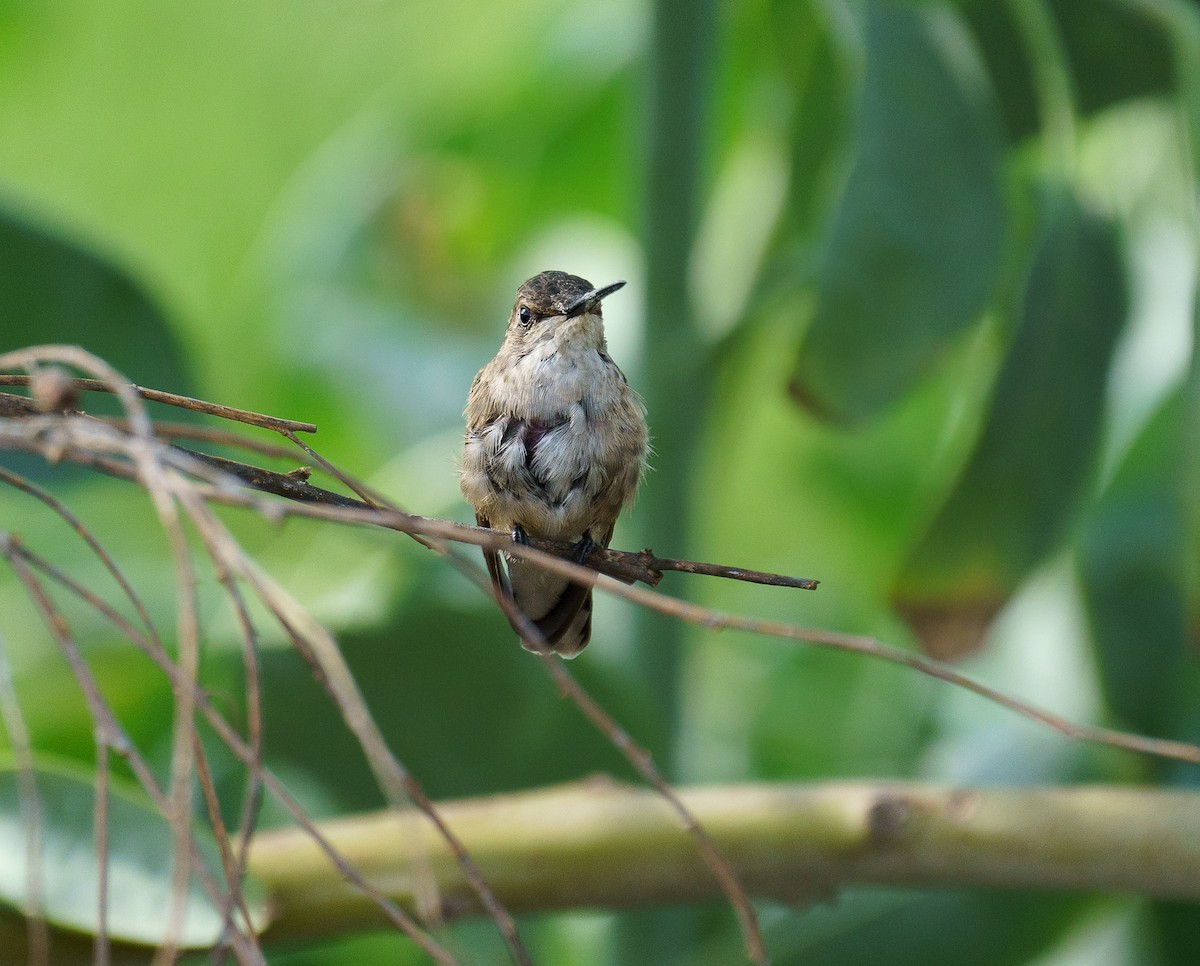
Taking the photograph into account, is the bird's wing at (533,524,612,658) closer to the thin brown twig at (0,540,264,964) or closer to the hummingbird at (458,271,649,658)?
the hummingbird at (458,271,649,658)

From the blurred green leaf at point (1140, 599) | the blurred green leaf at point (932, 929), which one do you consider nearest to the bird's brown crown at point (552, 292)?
the blurred green leaf at point (1140, 599)

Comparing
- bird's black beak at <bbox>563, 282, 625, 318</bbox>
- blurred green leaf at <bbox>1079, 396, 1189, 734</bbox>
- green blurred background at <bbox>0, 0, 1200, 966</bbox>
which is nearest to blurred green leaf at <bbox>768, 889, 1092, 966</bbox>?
green blurred background at <bbox>0, 0, 1200, 966</bbox>

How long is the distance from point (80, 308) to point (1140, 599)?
5.79ft

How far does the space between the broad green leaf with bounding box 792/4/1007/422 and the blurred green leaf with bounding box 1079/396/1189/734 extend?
0.48 meters

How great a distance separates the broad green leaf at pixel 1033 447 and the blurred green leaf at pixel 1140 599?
152mm


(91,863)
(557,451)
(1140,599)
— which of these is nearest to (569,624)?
(557,451)

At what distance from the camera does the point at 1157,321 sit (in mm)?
2633

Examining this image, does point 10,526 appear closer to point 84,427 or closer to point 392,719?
point 392,719

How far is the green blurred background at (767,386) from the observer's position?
6.25ft

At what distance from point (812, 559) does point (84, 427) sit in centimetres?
311

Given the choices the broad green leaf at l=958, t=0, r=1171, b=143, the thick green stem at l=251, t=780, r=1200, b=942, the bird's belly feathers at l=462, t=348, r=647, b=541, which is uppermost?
the broad green leaf at l=958, t=0, r=1171, b=143

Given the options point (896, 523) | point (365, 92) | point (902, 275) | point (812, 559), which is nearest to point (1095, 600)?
point (902, 275)

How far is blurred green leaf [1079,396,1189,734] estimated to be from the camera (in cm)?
207

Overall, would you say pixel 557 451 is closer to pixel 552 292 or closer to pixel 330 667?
A: pixel 552 292
